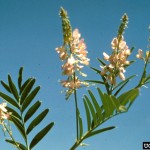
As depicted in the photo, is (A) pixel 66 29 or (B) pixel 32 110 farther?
(B) pixel 32 110

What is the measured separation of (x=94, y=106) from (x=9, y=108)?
1.94 ft

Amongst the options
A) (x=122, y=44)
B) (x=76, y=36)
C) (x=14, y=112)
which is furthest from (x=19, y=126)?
(x=122, y=44)

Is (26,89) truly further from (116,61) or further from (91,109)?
(116,61)

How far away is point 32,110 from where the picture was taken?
7.65 feet

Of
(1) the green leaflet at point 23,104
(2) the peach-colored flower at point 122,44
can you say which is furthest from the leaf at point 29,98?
(2) the peach-colored flower at point 122,44

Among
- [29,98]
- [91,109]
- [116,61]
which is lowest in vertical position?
[91,109]

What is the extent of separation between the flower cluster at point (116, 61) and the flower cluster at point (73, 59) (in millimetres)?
135

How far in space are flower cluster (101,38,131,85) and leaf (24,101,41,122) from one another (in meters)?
0.47

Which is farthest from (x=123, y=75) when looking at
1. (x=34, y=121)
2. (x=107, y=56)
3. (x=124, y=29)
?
(x=34, y=121)

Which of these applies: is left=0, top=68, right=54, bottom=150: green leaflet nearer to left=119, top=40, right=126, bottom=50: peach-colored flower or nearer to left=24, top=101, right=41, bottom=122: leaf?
left=24, top=101, right=41, bottom=122: leaf

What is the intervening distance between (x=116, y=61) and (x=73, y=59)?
0.86 feet

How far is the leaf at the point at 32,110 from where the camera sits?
2312mm

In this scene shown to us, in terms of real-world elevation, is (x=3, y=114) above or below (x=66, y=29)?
below

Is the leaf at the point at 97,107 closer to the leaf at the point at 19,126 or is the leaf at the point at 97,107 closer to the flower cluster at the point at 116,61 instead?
the flower cluster at the point at 116,61
